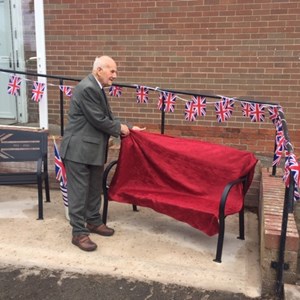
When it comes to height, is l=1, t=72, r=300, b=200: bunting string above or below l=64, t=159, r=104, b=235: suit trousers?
above

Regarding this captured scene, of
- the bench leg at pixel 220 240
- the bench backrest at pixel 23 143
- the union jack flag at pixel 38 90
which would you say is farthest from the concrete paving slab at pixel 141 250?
the union jack flag at pixel 38 90

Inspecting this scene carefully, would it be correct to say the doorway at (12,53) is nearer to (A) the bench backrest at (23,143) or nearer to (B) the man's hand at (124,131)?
(A) the bench backrest at (23,143)

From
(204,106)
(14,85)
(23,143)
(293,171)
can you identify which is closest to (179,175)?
(204,106)

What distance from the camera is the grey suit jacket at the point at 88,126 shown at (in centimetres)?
351

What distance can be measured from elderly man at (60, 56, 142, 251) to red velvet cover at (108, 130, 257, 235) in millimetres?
298

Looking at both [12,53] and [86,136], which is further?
[12,53]

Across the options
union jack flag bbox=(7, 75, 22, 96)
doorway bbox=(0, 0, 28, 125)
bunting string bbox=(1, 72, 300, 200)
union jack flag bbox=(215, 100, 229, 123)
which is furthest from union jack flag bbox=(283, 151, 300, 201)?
doorway bbox=(0, 0, 28, 125)

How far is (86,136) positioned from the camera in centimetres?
360

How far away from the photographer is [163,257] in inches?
142

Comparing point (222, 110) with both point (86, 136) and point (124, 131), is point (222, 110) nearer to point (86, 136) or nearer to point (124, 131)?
point (124, 131)

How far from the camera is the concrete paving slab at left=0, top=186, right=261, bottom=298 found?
130 inches

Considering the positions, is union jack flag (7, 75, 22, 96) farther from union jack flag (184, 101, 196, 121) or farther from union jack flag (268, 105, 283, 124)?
union jack flag (268, 105, 283, 124)

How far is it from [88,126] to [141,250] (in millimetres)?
1168

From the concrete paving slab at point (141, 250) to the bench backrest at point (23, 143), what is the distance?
1.91 ft
